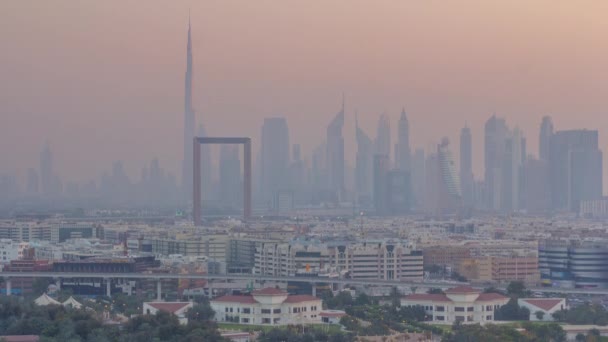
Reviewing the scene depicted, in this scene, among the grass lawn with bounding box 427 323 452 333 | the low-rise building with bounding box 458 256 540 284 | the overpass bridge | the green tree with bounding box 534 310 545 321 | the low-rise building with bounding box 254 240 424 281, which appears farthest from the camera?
the low-rise building with bounding box 458 256 540 284

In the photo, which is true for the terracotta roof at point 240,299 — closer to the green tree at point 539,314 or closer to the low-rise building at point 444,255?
the green tree at point 539,314

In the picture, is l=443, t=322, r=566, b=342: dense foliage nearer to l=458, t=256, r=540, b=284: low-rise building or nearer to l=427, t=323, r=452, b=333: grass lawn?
l=427, t=323, r=452, b=333: grass lawn

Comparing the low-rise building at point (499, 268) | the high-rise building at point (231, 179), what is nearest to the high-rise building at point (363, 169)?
the high-rise building at point (231, 179)

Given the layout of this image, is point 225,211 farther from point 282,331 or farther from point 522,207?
point 282,331

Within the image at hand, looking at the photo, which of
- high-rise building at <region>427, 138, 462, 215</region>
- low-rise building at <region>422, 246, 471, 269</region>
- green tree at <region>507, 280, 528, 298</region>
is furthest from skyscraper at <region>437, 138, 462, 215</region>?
green tree at <region>507, 280, 528, 298</region>

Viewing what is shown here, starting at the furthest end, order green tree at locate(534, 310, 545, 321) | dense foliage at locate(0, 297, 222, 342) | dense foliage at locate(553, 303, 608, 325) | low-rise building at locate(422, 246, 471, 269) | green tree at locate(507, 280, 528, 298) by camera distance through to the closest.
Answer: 1. low-rise building at locate(422, 246, 471, 269)
2. green tree at locate(507, 280, 528, 298)
3. green tree at locate(534, 310, 545, 321)
4. dense foliage at locate(553, 303, 608, 325)
5. dense foliage at locate(0, 297, 222, 342)

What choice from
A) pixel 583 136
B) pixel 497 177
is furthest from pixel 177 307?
pixel 497 177

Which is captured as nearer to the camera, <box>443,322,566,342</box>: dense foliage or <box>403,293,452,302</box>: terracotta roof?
<box>443,322,566,342</box>: dense foliage
